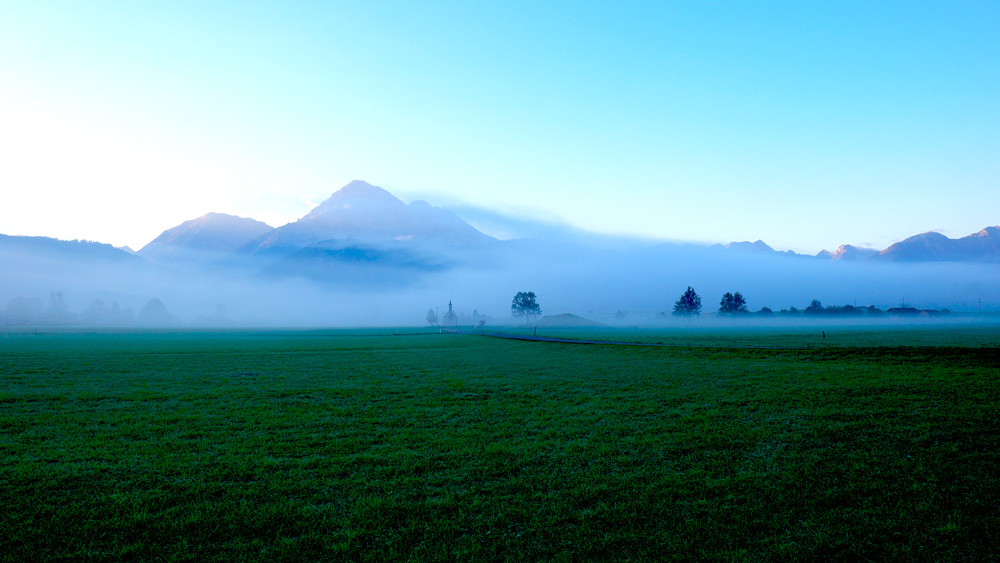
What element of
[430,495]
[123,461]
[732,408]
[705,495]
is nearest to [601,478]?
[705,495]

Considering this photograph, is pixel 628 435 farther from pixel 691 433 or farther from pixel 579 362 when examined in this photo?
pixel 579 362

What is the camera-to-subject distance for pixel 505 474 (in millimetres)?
11250

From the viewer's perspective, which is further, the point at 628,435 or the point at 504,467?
the point at 628,435

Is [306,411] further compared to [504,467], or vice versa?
[306,411]

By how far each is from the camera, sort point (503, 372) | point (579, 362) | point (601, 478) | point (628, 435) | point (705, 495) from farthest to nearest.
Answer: point (579, 362), point (503, 372), point (628, 435), point (601, 478), point (705, 495)

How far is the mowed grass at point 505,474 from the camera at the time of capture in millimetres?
7977

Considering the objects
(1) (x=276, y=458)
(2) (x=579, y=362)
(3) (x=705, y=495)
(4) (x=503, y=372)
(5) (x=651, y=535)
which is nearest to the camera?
(5) (x=651, y=535)

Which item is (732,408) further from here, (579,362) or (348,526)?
(579,362)

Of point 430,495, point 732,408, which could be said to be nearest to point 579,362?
point 732,408

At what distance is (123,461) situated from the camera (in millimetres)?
12227

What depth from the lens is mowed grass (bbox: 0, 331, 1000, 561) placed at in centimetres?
798

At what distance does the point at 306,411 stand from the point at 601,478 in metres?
12.7

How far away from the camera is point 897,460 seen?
468 inches

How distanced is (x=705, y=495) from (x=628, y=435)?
15.9ft
